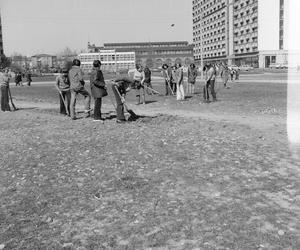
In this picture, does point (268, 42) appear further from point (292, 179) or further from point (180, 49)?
point (292, 179)

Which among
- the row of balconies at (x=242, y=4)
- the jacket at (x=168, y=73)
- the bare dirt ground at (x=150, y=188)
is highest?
the row of balconies at (x=242, y=4)

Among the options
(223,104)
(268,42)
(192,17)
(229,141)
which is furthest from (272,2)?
(229,141)

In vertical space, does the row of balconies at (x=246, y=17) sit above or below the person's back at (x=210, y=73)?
above

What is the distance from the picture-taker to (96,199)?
5.75 metres

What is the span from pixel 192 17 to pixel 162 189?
6190 inches

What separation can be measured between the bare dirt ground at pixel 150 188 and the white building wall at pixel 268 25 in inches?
3551

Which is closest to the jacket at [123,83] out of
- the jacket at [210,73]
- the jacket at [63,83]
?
the jacket at [63,83]

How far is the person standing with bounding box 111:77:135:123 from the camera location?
1202 cm

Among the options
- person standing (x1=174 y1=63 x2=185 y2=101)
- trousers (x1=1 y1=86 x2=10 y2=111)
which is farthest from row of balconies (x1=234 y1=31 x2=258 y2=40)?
trousers (x1=1 y1=86 x2=10 y2=111)

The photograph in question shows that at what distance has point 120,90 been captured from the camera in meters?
12.3

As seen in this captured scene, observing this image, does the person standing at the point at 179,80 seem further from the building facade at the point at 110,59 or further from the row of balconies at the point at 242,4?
the building facade at the point at 110,59

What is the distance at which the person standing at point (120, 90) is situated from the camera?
39.4ft

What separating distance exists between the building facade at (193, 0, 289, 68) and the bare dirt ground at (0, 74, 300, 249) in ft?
235

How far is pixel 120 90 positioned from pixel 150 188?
6.55m
